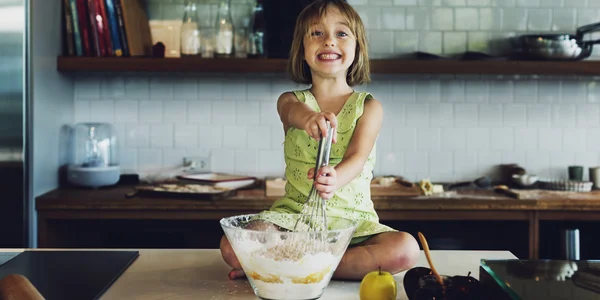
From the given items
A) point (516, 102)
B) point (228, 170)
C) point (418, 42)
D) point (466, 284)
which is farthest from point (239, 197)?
point (466, 284)

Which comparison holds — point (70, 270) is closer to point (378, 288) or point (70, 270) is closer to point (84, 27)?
point (378, 288)

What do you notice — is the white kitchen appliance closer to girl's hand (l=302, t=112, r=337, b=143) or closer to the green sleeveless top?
the green sleeveless top

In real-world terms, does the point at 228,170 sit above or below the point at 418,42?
below

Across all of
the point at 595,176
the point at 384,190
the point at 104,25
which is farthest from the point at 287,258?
the point at 595,176

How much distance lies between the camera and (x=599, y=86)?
3475 millimetres

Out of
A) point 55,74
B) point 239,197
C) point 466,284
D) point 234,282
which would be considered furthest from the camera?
point 55,74

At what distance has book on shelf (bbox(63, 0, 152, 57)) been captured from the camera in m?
3.07

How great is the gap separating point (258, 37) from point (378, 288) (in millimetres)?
2209

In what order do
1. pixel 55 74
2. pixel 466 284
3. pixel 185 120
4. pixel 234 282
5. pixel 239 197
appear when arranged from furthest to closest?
pixel 185 120 → pixel 55 74 → pixel 239 197 → pixel 234 282 → pixel 466 284

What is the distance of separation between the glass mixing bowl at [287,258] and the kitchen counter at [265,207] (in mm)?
1645

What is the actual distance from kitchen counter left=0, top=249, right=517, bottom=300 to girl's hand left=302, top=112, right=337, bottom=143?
32 cm

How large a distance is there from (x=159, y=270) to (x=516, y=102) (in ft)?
8.43

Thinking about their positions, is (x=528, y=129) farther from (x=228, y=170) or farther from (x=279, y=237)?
(x=279, y=237)

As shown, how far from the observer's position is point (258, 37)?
3.16 metres
